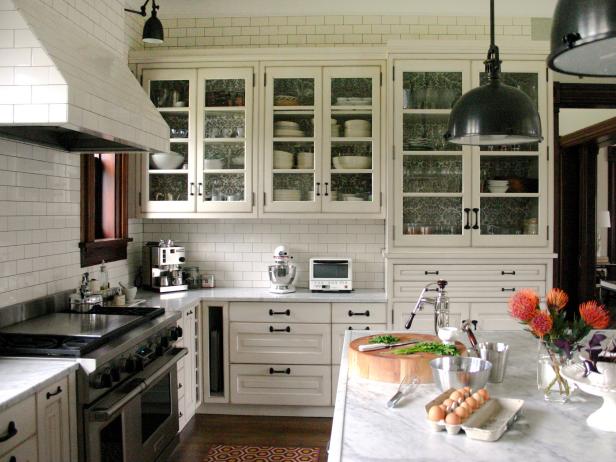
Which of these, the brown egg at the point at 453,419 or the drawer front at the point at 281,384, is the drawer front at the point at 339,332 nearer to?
the drawer front at the point at 281,384

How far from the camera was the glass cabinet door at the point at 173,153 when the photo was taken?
15.7 feet

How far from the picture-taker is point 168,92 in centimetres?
484

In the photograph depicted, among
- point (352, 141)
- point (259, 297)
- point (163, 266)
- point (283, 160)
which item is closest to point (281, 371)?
point (259, 297)

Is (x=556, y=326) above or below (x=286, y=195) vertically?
below

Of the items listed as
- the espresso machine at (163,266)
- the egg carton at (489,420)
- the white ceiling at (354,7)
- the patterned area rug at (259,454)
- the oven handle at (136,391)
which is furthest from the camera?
the white ceiling at (354,7)

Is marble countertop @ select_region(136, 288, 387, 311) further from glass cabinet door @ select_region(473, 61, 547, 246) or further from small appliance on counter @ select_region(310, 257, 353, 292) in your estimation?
glass cabinet door @ select_region(473, 61, 547, 246)

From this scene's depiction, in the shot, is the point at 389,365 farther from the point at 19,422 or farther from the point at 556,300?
the point at 19,422

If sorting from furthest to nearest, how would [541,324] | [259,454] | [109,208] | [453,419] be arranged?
1. [109,208]
2. [259,454]
3. [541,324]
4. [453,419]

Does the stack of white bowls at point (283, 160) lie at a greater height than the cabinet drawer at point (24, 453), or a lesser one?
greater

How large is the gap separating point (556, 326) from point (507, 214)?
2.66 m

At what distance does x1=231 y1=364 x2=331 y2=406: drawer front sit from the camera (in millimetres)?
4562

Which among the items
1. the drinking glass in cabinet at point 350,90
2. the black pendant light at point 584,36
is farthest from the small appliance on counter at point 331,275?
the black pendant light at point 584,36

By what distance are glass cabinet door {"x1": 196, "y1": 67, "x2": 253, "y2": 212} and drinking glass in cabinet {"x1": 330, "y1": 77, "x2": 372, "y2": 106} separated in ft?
2.09

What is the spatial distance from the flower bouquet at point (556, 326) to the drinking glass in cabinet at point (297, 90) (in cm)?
295
